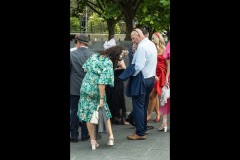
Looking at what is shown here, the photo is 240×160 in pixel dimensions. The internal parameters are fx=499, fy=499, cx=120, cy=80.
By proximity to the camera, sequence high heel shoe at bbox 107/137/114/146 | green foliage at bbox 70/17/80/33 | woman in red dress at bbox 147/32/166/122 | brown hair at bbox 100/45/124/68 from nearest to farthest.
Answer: brown hair at bbox 100/45/124/68, high heel shoe at bbox 107/137/114/146, woman in red dress at bbox 147/32/166/122, green foliage at bbox 70/17/80/33

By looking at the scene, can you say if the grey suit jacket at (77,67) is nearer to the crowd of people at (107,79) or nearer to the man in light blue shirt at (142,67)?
the crowd of people at (107,79)

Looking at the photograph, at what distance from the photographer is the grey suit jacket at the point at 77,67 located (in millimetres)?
8336

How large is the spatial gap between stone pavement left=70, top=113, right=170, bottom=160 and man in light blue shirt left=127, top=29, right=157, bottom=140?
0.92 feet

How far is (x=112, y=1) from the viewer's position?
70.1 ft

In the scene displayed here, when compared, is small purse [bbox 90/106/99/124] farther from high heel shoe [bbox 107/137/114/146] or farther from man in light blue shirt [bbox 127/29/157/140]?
man in light blue shirt [bbox 127/29/157/140]

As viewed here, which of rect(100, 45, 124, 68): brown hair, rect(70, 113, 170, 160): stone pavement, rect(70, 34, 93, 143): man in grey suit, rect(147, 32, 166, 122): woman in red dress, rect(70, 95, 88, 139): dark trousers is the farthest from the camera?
rect(147, 32, 166, 122): woman in red dress

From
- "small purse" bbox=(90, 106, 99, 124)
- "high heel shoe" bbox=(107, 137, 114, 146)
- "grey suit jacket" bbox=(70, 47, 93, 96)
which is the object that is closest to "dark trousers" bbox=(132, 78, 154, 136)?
"high heel shoe" bbox=(107, 137, 114, 146)

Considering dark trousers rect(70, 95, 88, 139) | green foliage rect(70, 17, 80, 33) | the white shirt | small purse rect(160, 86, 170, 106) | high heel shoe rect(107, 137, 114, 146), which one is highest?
green foliage rect(70, 17, 80, 33)

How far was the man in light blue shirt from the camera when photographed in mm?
8227

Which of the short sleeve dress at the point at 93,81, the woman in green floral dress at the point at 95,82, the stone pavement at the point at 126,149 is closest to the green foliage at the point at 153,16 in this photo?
the stone pavement at the point at 126,149

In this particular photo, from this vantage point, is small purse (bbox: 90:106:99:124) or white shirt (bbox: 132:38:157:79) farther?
white shirt (bbox: 132:38:157:79)

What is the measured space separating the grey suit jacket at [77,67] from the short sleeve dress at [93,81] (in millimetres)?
392

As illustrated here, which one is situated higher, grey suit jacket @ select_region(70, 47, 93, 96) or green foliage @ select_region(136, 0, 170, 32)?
green foliage @ select_region(136, 0, 170, 32)
